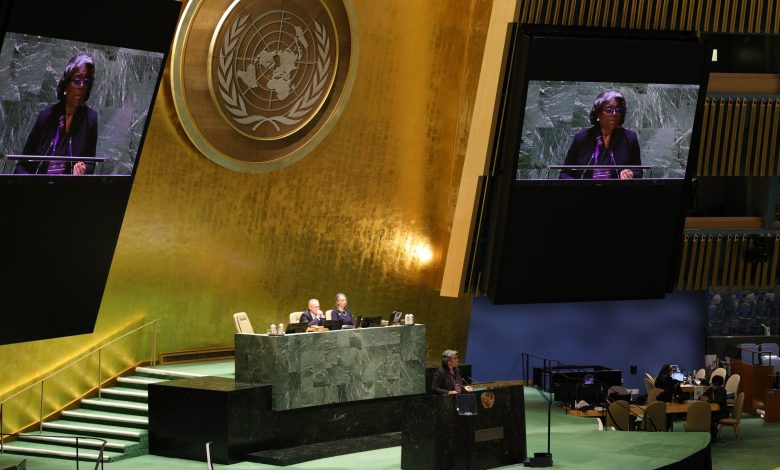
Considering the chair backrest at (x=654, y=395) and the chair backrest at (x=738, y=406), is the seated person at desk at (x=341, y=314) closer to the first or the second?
the chair backrest at (x=654, y=395)

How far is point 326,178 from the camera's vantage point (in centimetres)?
1698

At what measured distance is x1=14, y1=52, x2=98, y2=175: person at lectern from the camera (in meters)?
11.6

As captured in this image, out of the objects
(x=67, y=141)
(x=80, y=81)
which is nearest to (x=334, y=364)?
(x=67, y=141)

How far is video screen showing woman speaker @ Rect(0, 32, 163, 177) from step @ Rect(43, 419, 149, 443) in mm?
2858

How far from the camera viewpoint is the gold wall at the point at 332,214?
50.3ft

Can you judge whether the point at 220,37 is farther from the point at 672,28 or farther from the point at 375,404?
the point at 672,28

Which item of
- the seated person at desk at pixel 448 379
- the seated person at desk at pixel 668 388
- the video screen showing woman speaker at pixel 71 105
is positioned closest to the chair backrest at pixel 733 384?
the seated person at desk at pixel 668 388

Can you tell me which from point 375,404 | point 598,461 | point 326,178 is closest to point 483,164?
point 326,178

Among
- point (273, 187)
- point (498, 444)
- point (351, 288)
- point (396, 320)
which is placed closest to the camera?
point (498, 444)

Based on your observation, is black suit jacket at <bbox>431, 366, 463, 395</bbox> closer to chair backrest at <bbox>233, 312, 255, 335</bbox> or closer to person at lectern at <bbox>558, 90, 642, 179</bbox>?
chair backrest at <bbox>233, 312, 255, 335</bbox>

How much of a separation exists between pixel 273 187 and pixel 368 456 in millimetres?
4537

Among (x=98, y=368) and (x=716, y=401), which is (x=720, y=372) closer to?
(x=716, y=401)

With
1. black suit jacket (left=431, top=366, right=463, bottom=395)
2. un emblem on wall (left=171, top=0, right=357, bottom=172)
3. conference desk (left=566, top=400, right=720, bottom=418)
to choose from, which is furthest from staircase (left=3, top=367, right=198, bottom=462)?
conference desk (left=566, top=400, right=720, bottom=418)

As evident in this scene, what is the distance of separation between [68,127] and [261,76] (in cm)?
440
